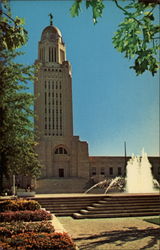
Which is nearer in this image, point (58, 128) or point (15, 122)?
point (15, 122)

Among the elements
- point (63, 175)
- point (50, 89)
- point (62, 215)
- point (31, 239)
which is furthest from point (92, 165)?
point (31, 239)

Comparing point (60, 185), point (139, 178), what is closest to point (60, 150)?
point (60, 185)

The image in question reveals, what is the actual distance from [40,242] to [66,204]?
42.8 feet

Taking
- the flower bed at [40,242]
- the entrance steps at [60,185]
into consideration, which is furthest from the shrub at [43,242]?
the entrance steps at [60,185]

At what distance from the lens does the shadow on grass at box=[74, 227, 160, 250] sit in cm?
1001

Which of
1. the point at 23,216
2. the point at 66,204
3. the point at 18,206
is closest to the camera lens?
the point at 23,216

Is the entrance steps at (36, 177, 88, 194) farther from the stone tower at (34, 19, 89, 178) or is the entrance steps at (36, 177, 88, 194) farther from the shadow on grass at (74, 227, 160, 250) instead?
the shadow on grass at (74, 227, 160, 250)

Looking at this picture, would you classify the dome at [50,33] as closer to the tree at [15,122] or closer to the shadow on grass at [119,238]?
the tree at [15,122]

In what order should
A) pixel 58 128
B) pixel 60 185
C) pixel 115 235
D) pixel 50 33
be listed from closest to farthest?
pixel 115 235, pixel 60 185, pixel 58 128, pixel 50 33

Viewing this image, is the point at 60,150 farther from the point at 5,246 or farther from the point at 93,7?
the point at 93,7

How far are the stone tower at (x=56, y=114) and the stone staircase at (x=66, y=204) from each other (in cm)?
3467

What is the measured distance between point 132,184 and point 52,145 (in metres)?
24.8

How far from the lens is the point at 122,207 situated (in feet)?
60.5

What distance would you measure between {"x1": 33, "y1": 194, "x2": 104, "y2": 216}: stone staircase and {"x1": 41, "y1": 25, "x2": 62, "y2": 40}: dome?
5172cm
